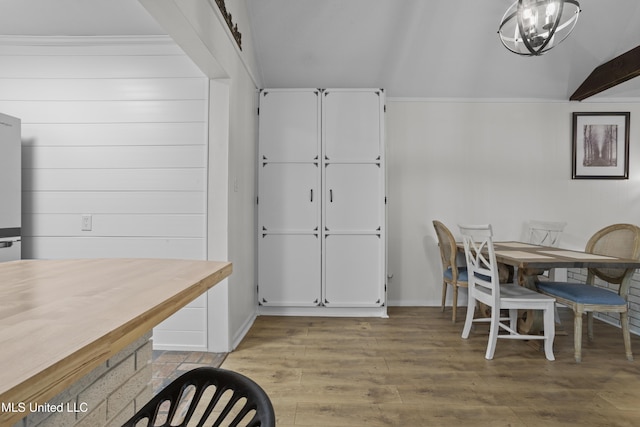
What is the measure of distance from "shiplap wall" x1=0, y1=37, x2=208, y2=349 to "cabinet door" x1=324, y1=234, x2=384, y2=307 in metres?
1.30

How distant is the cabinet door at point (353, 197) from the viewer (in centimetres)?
346

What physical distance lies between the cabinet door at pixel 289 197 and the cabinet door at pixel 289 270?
0.42 ft

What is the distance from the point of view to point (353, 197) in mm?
3477

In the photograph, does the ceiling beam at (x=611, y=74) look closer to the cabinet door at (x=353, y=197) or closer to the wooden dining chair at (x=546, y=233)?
the wooden dining chair at (x=546, y=233)

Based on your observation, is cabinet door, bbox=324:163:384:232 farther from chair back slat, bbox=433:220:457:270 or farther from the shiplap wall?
the shiplap wall

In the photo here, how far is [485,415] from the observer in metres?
1.79

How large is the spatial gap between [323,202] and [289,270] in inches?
29.7

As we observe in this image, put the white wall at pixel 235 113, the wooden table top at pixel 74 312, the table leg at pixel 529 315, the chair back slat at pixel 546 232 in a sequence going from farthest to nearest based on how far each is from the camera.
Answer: the chair back slat at pixel 546 232 < the table leg at pixel 529 315 < the white wall at pixel 235 113 < the wooden table top at pixel 74 312

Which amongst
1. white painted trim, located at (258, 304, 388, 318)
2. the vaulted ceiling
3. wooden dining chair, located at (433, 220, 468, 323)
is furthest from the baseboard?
the vaulted ceiling

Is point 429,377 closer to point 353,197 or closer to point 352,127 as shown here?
point 353,197

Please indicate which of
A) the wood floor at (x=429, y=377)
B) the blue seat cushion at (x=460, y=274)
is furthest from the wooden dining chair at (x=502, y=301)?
the blue seat cushion at (x=460, y=274)

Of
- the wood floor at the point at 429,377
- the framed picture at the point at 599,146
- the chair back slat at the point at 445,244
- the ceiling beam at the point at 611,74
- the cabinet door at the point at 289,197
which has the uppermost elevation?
the ceiling beam at the point at 611,74

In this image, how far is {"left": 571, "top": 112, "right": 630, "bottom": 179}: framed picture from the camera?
3891 mm

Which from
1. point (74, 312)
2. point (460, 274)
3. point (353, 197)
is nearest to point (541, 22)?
point (353, 197)
